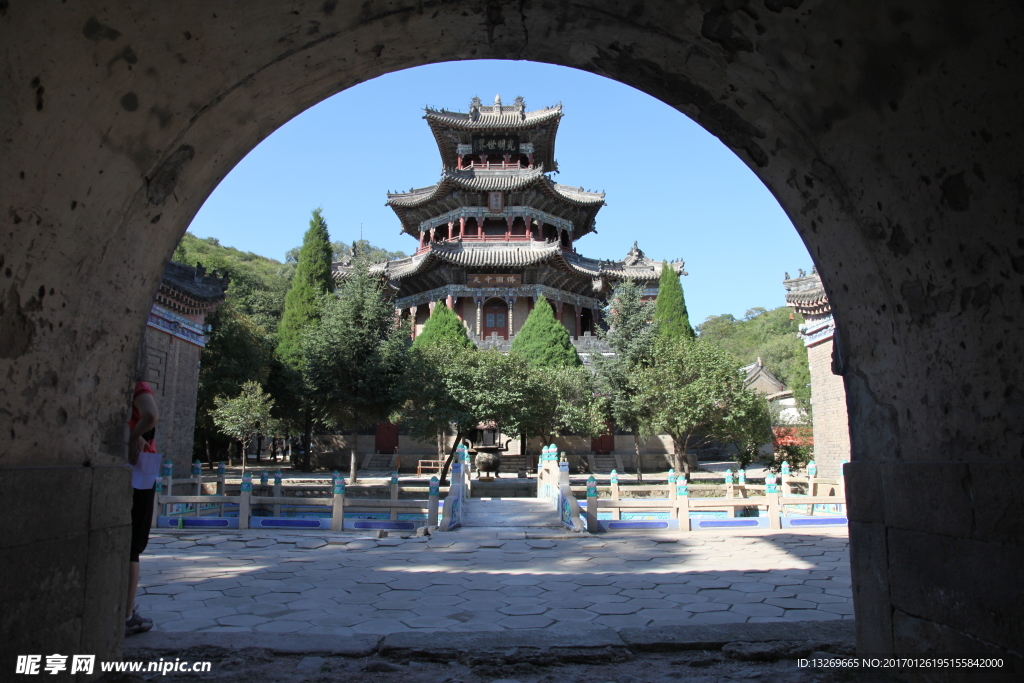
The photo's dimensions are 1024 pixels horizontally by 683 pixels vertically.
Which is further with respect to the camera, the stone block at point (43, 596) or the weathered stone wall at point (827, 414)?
the weathered stone wall at point (827, 414)

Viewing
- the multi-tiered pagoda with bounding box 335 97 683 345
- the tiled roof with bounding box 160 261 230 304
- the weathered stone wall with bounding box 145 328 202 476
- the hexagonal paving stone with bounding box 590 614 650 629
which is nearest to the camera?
the hexagonal paving stone with bounding box 590 614 650 629

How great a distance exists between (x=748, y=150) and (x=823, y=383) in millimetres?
17556

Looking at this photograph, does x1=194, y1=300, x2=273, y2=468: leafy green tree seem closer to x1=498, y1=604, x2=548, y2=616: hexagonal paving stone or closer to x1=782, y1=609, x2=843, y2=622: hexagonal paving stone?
x1=498, y1=604, x2=548, y2=616: hexagonal paving stone

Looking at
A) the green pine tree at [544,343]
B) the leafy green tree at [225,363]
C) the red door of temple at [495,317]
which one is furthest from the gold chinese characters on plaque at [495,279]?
the leafy green tree at [225,363]

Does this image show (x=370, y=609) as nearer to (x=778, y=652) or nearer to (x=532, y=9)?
(x=778, y=652)

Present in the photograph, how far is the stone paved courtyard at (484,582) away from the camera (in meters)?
4.30

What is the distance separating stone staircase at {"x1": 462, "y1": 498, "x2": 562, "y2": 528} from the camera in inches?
434

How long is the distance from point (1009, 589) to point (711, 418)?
18470 mm

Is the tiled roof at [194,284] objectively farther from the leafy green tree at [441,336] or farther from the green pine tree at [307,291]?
the green pine tree at [307,291]

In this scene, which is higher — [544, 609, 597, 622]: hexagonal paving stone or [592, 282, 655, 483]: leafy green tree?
[592, 282, 655, 483]: leafy green tree

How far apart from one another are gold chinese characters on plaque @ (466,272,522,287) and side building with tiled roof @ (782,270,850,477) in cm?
1396

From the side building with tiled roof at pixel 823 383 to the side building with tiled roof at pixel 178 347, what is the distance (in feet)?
56.1

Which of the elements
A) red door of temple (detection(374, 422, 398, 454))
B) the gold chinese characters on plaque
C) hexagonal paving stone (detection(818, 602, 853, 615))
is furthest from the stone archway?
the gold chinese characters on plaque

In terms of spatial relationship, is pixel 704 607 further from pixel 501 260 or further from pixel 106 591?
pixel 501 260
